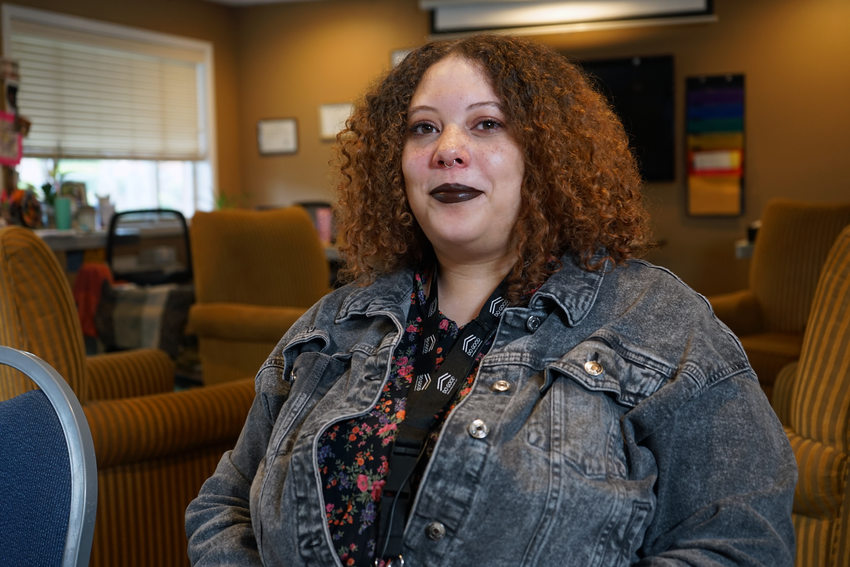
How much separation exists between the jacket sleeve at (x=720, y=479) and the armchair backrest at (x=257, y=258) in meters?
3.03

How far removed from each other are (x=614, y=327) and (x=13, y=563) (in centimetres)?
76

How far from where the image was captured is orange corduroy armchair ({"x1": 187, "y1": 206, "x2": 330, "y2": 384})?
365 centimetres

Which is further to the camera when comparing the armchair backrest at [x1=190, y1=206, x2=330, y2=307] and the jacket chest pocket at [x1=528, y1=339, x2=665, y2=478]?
the armchair backrest at [x1=190, y1=206, x2=330, y2=307]

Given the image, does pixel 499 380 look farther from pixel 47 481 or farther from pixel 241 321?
pixel 241 321

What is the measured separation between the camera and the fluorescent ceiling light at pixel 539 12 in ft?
18.7

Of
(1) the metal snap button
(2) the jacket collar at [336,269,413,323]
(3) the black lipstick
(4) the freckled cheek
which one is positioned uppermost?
(4) the freckled cheek

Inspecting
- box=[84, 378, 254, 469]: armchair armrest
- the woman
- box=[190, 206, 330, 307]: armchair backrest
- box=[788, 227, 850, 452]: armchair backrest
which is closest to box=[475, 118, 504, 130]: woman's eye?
the woman

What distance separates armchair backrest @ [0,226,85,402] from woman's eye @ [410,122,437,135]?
3.05ft

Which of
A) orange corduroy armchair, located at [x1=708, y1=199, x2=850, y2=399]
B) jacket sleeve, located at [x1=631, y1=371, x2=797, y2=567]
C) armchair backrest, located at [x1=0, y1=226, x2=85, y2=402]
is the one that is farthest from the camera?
orange corduroy armchair, located at [x1=708, y1=199, x2=850, y2=399]

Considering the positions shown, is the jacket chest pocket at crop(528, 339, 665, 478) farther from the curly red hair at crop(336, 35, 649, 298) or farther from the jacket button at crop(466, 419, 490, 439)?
the curly red hair at crop(336, 35, 649, 298)

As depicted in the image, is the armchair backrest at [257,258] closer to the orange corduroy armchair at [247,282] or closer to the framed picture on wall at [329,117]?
the orange corduroy armchair at [247,282]

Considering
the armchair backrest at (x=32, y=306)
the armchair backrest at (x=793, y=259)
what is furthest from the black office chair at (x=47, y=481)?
the armchair backrest at (x=793, y=259)

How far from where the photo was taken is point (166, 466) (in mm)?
2117

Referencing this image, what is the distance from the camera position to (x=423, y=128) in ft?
4.09
